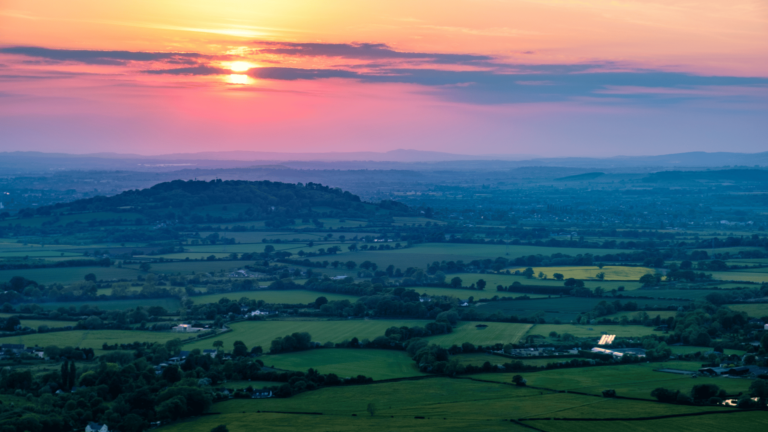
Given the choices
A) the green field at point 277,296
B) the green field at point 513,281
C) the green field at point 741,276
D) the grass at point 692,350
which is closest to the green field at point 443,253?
the green field at point 513,281

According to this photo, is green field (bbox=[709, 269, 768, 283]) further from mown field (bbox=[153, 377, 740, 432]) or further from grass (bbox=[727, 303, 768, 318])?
mown field (bbox=[153, 377, 740, 432])

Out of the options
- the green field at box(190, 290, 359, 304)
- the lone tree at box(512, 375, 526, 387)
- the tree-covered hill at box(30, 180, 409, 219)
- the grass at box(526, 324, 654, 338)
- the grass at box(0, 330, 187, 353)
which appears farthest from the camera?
the tree-covered hill at box(30, 180, 409, 219)

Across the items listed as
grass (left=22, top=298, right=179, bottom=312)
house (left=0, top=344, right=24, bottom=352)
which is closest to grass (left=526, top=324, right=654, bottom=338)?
grass (left=22, top=298, right=179, bottom=312)

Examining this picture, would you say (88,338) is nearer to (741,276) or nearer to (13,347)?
(13,347)

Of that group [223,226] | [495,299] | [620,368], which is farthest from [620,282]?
[223,226]

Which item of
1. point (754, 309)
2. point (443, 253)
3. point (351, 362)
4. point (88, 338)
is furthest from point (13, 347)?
point (443, 253)

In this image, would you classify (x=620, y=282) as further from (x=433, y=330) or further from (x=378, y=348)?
(x=378, y=348)

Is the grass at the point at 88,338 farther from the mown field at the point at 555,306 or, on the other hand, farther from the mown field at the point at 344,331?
the mown field at the point at 555,306
